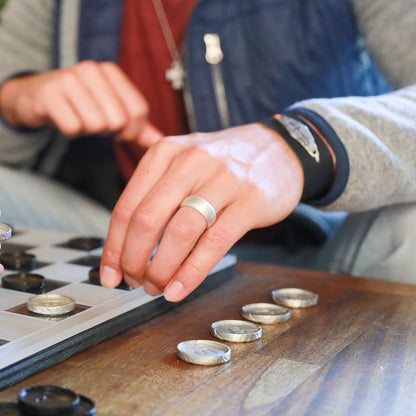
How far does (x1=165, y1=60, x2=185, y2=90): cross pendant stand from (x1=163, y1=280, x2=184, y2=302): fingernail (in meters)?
0.81

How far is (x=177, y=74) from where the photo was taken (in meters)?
1.36

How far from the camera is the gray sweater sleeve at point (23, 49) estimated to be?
1.50 metres

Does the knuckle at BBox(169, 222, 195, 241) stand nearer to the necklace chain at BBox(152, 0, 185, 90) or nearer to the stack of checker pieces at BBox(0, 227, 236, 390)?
the stack of checker pieces at BBox(0, 227, 236, 390)

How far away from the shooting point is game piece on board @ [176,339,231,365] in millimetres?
567

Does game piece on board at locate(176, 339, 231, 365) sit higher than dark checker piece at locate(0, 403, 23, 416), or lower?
lower

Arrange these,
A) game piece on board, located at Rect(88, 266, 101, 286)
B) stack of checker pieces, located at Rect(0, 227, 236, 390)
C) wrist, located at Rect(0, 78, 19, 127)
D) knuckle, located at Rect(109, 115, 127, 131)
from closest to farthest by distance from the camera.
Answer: stack of checker pieces, located at Rect(0, 227, 236, 390) < game piece on board, located at Rect(88, 266, 101, 286) < knuckle, located at Rect(109, 115, 127, 131) < wrist, located at Rect(0, 78, 19, 127)

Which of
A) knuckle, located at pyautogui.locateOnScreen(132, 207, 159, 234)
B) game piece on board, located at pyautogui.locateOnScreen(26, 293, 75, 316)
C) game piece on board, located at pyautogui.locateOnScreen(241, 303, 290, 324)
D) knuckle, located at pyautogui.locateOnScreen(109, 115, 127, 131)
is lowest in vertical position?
game piece on board, located at pyautogui.locateOnScreen(241, 303, 290, 324)

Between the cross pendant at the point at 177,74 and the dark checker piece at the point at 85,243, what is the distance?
537 millimetres

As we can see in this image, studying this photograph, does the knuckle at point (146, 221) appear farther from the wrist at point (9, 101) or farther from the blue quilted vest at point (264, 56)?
the wrist at point (9, 101)

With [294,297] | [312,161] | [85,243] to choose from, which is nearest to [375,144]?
[312,161]

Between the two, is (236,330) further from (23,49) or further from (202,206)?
(23,49)

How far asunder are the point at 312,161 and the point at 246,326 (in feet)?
0.87

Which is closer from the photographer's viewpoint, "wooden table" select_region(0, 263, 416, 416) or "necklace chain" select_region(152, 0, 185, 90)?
"wooden table" select_region(0, 263, 416, 416)

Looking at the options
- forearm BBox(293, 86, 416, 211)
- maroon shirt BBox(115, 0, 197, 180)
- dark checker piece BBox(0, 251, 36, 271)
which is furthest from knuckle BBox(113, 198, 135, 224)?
maroon shirt BBox(115, 0, 197, 180)
